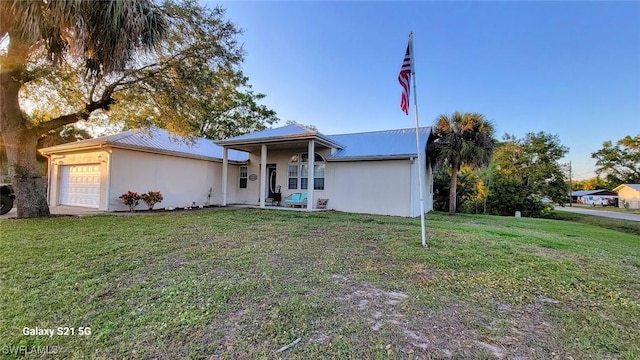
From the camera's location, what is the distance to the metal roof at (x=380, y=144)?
12.1 meters

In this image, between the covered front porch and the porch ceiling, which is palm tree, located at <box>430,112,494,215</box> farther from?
the porch ceiling

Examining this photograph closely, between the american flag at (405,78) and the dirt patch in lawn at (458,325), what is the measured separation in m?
4.51

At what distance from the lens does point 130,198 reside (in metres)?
11.3

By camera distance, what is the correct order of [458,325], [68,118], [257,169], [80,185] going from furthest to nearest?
[257,169]
[80,185]
[68,118]
[458,325]

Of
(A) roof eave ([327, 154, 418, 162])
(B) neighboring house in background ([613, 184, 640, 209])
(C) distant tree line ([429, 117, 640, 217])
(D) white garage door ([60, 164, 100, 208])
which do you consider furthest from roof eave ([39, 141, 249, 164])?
(B) neighboring house in background ([613, 184, 640, 209])

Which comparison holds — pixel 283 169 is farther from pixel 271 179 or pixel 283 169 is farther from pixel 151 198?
pixel 151 198

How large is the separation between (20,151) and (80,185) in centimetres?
453

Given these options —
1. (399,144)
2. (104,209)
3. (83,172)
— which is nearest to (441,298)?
(399,144)

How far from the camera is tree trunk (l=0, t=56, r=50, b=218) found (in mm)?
8531

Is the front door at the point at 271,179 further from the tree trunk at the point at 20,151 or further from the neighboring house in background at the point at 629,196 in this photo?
the neighboring house in background at the point at 629,196

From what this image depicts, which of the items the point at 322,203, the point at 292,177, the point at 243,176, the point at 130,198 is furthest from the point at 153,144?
the point at 322,203

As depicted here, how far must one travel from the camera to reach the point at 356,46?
42.5 feet

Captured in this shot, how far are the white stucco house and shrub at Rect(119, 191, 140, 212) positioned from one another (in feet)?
1.17

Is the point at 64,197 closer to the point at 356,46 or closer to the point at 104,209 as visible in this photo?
the point at 104,209
